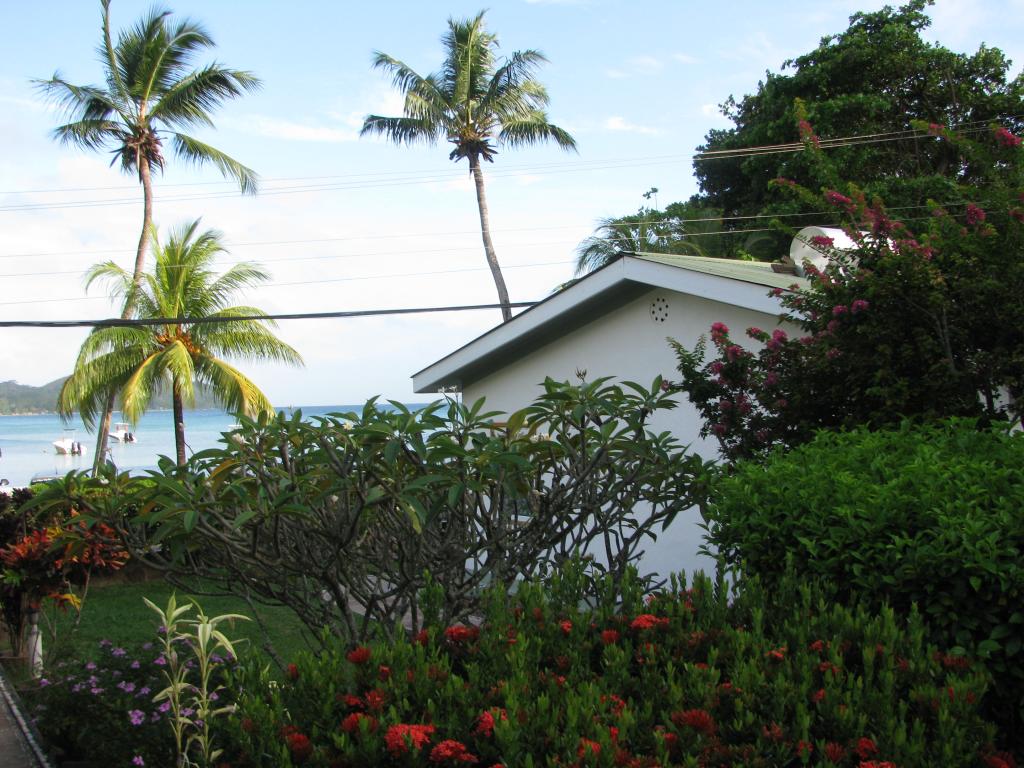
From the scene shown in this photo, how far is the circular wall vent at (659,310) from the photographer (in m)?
10.0

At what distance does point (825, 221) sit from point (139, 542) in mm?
29956

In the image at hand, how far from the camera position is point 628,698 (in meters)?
2.87

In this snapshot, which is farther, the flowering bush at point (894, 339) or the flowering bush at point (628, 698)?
the flowering bush at point (894, 339)

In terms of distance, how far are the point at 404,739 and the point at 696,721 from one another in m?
0.79

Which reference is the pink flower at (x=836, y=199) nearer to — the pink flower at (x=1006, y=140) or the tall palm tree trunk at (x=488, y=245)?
the pink flower at (x=1006, y=140)

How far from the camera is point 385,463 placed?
462 centimetres

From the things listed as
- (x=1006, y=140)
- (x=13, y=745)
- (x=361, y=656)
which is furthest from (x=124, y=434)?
(x=361, y=656)

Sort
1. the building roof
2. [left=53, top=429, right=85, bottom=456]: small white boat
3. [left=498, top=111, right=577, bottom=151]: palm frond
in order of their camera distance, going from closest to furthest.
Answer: the building roof → [left=498, top=111, right=577, bottom=151]: palm frond → [left=53, top=429, right=85, bottom=456]: small white boat

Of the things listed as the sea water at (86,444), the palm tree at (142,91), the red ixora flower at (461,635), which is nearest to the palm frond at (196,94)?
the palm tree at (142,91)

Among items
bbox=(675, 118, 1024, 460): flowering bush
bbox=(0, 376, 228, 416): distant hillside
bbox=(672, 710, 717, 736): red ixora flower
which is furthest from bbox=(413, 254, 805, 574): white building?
bbox=(0, 376, 228, 416): distant hillside

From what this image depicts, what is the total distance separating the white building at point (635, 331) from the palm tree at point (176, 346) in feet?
39.5

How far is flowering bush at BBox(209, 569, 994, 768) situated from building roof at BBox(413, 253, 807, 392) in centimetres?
549

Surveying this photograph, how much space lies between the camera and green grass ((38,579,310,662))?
10.3m

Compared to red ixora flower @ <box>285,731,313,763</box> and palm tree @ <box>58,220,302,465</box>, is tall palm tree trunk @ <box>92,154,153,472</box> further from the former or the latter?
red ixora flower @ <box>285,731,313,763</box>
